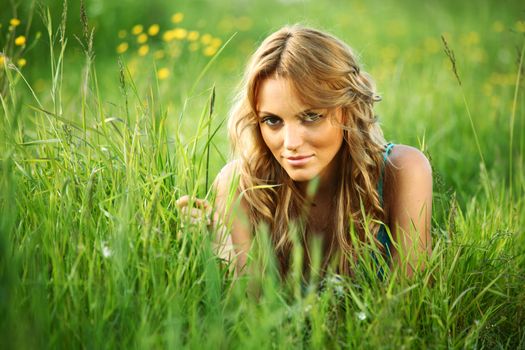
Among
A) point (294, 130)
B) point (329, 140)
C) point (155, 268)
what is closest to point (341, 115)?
point (329, 140)

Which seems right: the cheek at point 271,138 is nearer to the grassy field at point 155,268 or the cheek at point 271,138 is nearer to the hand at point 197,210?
the grassy field at point 155,268

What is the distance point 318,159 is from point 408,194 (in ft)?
1.28

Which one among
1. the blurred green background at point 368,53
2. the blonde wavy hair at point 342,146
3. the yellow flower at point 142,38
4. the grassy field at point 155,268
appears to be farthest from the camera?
the blurred green background at point 368,53

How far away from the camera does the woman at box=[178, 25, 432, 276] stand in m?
2.42

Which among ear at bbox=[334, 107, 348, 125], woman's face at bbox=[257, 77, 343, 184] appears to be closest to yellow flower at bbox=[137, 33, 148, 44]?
woman's face at bbox=[257, 77, 343, 184]

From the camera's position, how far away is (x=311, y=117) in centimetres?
244

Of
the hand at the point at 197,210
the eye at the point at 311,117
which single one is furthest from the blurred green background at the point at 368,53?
the hand at the point at 197,210

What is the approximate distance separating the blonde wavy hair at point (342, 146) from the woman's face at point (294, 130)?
4cm

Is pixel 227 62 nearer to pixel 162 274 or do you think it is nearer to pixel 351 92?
pixel 351 92

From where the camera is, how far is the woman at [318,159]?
7.95 feet

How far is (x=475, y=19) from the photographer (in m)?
8.07

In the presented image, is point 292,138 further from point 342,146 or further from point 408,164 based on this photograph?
point 408,164

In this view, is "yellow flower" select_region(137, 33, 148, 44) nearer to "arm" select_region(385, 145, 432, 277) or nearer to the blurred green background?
the blurred green background

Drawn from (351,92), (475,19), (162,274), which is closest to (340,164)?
(351,92)
